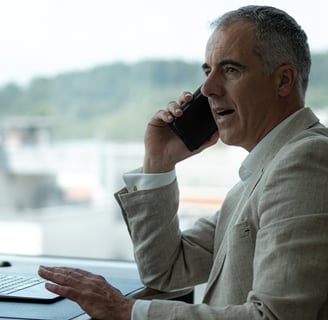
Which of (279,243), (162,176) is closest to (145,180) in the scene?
(162,176)

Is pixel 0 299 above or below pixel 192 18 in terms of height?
below

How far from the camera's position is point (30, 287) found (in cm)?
142

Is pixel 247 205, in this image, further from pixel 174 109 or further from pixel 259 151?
pixel 174 109

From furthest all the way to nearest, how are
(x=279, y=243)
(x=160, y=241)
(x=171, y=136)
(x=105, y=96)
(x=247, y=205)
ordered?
(x=105, y=96), (x=171, y=136), (x=160, y=241), (x=247, y=205), (x=279, y=243)

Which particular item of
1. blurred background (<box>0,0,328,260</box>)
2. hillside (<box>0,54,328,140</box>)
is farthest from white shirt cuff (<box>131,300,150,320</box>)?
hillside (<box>0,54,328,140</box>)

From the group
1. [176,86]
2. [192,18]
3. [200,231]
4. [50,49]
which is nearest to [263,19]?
[200,231]

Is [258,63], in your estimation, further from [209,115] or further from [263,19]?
[209,115]

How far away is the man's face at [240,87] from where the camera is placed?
140 centimetres

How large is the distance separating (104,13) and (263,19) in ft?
4.42

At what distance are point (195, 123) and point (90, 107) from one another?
1.36m

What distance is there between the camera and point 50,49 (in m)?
2.93

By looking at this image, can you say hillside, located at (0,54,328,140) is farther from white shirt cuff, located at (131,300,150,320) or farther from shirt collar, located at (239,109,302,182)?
white shirt cuff, located at (131,300,150,320)

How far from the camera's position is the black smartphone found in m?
1.62

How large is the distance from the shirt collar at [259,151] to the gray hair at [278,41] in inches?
3.7
